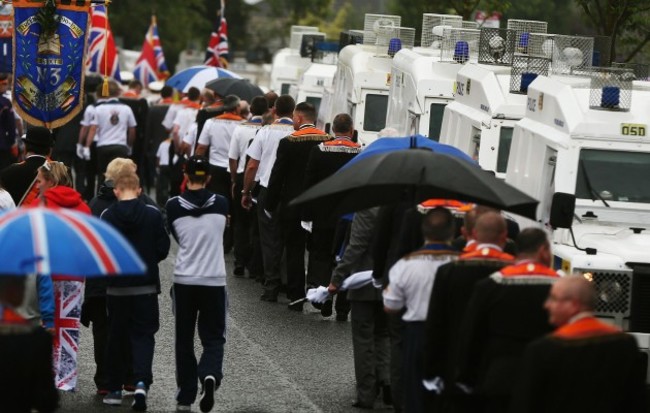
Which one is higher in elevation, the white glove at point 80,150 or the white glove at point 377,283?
the white glove at point 377,283

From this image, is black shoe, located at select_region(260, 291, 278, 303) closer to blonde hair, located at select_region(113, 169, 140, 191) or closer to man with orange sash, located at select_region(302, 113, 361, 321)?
man with orange sash, located at select_region(302, 113, 361, 321)

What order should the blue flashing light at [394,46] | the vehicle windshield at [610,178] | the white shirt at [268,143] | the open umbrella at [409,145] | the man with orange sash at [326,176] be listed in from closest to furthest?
the open umbrella at [409,145], the vehicle windshield at [610,178], the man with orange sash at [326,176], the white shirt at [268,143], the blue flashing light at [394,46]

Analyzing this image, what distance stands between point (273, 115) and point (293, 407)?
685 centimetres

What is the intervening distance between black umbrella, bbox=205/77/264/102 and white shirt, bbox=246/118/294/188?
5693 millimetres

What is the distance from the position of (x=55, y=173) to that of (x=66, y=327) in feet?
3.49

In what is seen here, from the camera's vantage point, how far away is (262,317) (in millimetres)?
15508

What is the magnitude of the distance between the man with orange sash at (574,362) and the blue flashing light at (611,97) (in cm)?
519

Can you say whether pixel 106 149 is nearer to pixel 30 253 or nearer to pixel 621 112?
pixel 621 112

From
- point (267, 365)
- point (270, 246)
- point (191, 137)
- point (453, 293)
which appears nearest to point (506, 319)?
point (453, 293)

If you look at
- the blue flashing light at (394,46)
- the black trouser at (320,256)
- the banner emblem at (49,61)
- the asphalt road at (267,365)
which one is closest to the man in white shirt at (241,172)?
the asphalt road at (267,365)

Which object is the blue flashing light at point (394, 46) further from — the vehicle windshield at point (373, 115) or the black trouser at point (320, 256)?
the black trouser at point (320, 256)

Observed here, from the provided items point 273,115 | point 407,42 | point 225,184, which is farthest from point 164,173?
point 273,115

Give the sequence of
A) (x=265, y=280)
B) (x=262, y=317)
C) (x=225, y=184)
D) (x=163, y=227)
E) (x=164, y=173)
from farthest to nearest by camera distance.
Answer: (x=164, y=173)
(x=225, y=184)
(x=265, y=280)
(x=262, y=317)
(x=163, y=227)

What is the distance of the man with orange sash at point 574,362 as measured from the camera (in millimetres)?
7176
